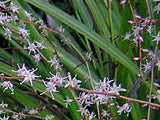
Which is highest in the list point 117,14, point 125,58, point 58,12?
point 58,12

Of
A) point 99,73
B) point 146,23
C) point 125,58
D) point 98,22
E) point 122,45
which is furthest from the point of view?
point 99,73

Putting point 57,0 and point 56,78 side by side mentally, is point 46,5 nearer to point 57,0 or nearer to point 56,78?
point 56,78

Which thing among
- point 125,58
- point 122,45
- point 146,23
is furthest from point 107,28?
point 146,23

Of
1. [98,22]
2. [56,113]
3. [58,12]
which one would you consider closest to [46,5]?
[58,12]

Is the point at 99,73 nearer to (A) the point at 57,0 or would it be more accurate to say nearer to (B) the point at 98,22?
(B) the point at 98,22

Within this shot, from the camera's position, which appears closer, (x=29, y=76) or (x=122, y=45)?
(x=29, y=76)

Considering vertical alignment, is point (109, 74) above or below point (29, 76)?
below

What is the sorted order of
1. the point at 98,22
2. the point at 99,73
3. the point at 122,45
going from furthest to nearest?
the point at 99,73 < the point at 98,22 < the point at 122,45

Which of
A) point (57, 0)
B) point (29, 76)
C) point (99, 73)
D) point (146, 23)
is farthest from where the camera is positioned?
point (57, 0)

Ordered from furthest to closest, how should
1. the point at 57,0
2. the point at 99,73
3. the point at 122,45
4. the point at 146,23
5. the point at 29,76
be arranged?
the point at 57,0 → the point at 99,73 → the point at 122,45 → the point at 146,23 → the point at 29,76
